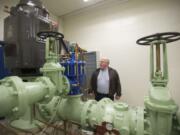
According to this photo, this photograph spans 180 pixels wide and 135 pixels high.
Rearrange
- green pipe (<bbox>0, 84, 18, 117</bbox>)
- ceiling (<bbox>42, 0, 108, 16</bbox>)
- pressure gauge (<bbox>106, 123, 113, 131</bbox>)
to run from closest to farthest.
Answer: green pipe (<bbox>0, 84, 18, 117</bbox>)
pressure gauge (<bbox>106, 123, 113, 131</bbox>)
ceiling (<bbox>42, 0, 108, 16</bbox>)

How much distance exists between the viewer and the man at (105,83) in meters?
2.56

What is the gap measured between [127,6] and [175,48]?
1.39 meters

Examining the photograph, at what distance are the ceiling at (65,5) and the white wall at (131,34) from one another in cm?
24

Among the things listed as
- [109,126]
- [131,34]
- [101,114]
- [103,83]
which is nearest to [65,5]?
[131,34]

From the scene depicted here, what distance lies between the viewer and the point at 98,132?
0.97m

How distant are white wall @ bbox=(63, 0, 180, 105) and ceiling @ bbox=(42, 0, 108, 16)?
245mm

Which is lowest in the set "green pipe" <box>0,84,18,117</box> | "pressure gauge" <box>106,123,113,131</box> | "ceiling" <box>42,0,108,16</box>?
"pressure gauge" <box>106,123,113,131</box>

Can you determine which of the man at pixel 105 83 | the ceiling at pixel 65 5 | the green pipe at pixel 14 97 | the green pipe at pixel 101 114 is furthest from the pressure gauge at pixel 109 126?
the ceiling at pixel 65 5

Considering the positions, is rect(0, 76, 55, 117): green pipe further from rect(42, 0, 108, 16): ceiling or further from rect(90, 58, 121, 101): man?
rect(42, 0, 108, 16): ceiling


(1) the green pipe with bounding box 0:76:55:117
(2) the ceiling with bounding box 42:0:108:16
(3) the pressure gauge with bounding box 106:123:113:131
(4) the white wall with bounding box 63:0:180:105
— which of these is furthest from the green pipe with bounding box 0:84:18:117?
A: (2) the ceiling with bounding box 42:0:108:16

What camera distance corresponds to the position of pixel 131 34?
306 centimetres

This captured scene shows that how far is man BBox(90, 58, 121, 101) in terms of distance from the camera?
2.56 m

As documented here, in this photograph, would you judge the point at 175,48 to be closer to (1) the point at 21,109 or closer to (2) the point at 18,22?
(2) the point at 18,22

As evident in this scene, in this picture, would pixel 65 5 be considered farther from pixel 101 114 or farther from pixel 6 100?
pixel 6 100
